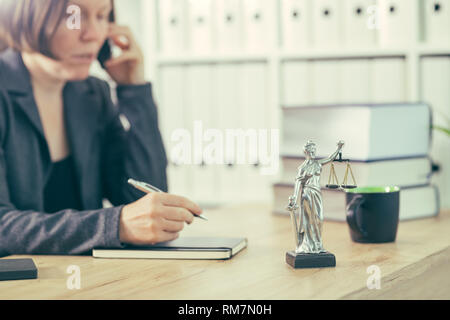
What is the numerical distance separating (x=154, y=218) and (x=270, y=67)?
816 mm

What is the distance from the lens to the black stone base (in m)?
0.90

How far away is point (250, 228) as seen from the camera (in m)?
1.29

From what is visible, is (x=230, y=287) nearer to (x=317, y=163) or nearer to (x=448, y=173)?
(x=317, y=163)

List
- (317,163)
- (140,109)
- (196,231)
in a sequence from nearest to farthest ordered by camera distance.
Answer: (317,163)
(196,231)
(140,109)

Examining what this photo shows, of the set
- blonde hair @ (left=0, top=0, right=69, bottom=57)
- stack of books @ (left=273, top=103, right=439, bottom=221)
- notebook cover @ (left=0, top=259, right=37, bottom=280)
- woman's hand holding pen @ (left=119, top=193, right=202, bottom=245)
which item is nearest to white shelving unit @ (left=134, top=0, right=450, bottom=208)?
stack of books @ (left=273, top=103, right=439, bottom=221)

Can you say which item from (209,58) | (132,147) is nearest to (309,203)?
(132,147)

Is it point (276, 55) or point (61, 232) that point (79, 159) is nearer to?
point (61, 232)

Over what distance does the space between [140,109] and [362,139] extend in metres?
0.53

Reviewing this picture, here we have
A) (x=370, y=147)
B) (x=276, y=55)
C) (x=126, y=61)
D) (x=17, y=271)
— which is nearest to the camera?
(x=17, y=271)

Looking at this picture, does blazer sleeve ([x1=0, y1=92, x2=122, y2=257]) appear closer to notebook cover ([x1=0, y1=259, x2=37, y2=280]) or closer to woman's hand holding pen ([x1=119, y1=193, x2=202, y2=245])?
woman's hand holding pen ([x1=119, y1=193, x2=202, y2=245])

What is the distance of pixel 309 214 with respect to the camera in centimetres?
90

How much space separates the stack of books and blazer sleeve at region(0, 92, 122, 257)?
Answer: 47 cm

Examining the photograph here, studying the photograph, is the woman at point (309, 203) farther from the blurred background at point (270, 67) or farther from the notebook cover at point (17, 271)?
the blurred background at point (270, 67)
